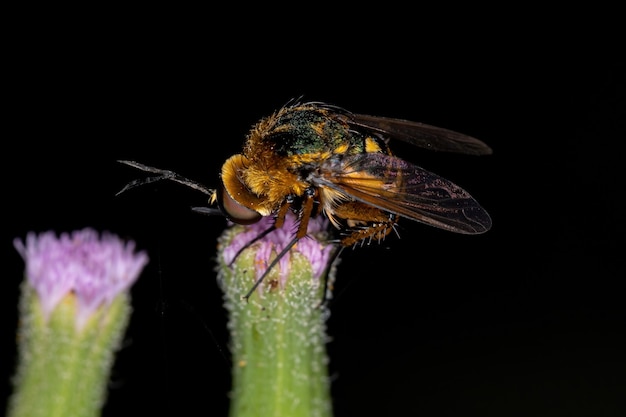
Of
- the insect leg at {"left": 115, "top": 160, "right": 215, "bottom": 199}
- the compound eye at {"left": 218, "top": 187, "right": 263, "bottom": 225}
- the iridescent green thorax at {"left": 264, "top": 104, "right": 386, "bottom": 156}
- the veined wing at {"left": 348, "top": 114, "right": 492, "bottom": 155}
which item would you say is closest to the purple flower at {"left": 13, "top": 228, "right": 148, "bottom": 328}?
the insect leg at {"left": 115, "top": 160, "right": 215, "bottom": 199}

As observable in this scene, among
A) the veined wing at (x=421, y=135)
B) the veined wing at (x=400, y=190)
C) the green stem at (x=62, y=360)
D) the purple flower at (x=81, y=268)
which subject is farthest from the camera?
the veined wing at (x=421, y=135)

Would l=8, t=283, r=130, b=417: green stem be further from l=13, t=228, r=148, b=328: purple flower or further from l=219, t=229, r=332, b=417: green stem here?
l=219, t=229, r=332, b=417: green stem

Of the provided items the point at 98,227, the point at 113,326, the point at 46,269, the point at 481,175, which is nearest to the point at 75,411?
the point at 113,326

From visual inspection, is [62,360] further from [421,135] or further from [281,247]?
[421,135]

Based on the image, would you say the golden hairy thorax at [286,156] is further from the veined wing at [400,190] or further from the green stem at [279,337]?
the green stem at [279,337]

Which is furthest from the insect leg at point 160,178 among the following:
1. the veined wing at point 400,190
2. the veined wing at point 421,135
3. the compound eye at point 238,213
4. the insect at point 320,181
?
the veined wing at point 421,135

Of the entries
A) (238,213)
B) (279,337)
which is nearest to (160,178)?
(238,213)
